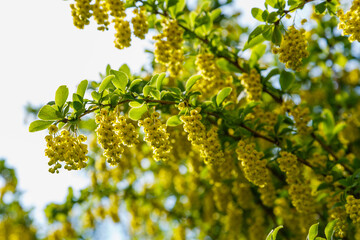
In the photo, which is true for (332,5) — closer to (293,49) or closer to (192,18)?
(293,49)

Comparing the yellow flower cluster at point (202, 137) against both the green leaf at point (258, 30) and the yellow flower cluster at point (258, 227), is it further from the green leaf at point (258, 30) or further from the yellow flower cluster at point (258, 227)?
the yellow flower cluster at point (258, 227)

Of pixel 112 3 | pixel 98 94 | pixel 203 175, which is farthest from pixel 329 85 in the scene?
pixel 98 94

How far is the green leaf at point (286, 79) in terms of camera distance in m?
3.30

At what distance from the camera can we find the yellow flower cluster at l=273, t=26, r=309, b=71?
8.39ft

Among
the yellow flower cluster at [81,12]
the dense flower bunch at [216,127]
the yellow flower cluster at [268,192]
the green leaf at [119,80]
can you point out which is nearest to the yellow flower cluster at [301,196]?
the dense flower bunch at [216,127]

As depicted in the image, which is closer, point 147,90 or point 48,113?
point 48,113

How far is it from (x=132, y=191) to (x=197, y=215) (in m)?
0.97

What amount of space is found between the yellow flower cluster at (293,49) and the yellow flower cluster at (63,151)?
4.96 ft

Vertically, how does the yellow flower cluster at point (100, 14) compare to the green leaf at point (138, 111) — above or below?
above

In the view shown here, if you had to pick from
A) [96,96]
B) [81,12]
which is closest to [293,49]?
[96,96]

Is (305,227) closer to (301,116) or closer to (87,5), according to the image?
(301,116)

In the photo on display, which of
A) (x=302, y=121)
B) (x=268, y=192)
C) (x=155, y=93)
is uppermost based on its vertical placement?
(x=155, y=93)

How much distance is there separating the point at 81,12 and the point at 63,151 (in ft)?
4.02

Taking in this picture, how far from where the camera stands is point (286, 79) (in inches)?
131
